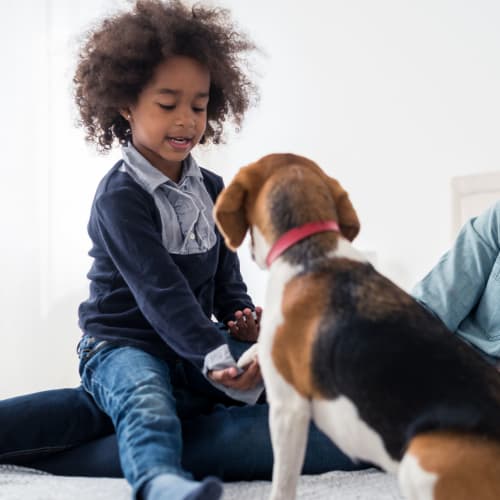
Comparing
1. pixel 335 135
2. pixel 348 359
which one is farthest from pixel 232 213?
pixel 335 135

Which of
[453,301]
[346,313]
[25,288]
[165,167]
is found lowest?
[25,288]

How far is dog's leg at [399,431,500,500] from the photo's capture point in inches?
32.5

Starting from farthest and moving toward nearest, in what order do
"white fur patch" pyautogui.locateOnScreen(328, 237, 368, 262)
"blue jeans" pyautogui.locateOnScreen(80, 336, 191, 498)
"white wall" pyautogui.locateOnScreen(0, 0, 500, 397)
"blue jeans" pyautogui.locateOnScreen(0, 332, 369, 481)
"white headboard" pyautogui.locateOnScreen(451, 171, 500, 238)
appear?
"white wall" pyautogui.locateOnScreen(0, 0, 500, 397)
"white headboard" pyautogui.locateOnScreen(451, 171, 500, 238)
"blue jeans" pyautogui.locateOnScreen(0, 332, 369, 481)
"blue jeans" pyautogui.locateOnScreen(80, 336, 191, 498)
"white fur patch" pyautogui.locateOnScreen(328, 237, 368, 262)

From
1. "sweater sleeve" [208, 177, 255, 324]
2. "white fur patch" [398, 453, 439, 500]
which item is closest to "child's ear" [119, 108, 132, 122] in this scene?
"sweater sleeve" [208, 177, 255, 324]

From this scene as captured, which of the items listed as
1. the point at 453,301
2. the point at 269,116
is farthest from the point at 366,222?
the point at 453,301

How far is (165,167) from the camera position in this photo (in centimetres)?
171

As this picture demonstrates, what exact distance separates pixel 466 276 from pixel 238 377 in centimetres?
70

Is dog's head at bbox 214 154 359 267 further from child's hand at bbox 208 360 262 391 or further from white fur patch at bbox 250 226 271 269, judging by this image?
child's hand at bbox 208 360 262 391

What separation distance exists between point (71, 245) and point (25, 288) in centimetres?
25

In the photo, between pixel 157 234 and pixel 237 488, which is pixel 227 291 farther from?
pixel 237 488

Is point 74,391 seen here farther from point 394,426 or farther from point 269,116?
point 269,116

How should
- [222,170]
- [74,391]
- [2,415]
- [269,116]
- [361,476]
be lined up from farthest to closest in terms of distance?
[222,170] < [269,116] < [74,391] < [2,415] < [361,476]

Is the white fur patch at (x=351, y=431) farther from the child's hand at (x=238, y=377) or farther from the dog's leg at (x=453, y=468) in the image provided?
the child's hand at (x=238, y=377)

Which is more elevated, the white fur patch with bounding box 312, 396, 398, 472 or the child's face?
the child's face
